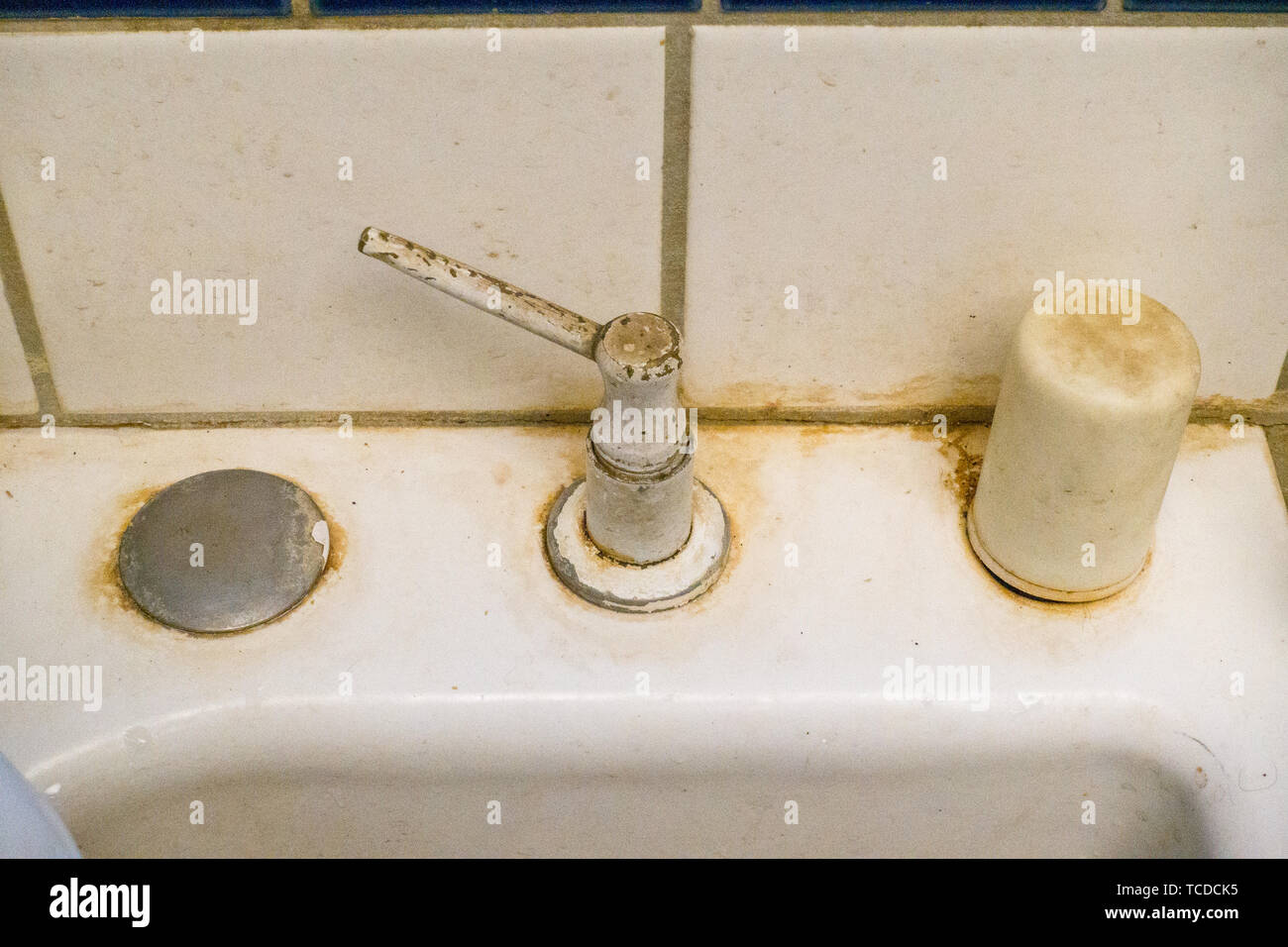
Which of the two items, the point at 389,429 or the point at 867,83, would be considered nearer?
the point at 867,83

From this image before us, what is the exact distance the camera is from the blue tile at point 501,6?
1.29ft

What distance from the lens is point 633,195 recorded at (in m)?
0.44

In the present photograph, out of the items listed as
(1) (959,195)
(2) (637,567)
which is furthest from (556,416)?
(1) (959,195)

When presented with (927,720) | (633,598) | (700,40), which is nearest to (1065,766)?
(927,720)

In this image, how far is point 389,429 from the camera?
52 centimetres

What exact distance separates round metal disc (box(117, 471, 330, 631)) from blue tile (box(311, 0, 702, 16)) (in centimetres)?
19

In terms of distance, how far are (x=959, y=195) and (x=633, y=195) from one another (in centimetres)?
12


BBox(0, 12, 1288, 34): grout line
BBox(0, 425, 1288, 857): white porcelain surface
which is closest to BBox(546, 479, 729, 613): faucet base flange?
BBox(0, 425, 1288, 857): white porcelain surface

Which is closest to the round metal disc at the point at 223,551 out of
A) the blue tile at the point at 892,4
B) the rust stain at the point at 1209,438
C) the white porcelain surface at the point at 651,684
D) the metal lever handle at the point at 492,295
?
the white porcelain surface at the point at 651,684

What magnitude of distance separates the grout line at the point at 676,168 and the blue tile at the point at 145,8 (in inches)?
5.1
